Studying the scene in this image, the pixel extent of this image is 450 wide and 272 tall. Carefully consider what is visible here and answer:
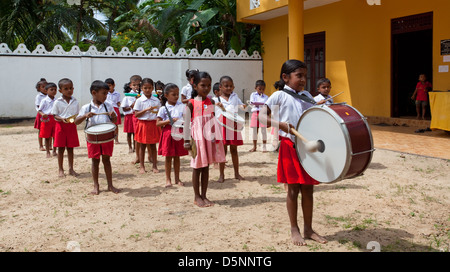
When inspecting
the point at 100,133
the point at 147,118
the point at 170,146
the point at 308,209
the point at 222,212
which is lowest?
the point at 222,212

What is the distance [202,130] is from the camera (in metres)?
4.44

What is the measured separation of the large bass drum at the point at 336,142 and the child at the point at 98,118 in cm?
277

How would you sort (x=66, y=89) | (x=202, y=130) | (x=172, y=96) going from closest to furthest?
(x=202, y=130) → (x=172, y=96) → (x=66, y=89)

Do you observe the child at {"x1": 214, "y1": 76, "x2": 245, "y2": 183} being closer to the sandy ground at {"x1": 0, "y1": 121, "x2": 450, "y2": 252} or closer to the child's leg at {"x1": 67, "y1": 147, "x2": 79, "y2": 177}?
the sandy ground at {"x1": 0, "y1": 121, "x2": 450, "y2": 252}

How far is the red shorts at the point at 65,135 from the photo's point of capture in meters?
5.93

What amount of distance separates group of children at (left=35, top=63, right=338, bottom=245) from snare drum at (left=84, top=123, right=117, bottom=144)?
0.47 feet

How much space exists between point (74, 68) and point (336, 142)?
11.6m

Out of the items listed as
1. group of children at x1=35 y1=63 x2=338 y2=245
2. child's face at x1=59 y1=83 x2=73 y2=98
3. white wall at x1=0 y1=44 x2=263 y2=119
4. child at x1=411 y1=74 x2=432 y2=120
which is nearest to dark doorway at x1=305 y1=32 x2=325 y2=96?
child at x1=411 y1=74 x2=432 y2=120

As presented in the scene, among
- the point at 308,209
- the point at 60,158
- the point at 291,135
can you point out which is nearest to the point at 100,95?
the point at 60,158

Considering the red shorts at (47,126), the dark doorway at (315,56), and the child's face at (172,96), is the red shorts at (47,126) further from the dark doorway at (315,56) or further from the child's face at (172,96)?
the dark doorway at (315,56)

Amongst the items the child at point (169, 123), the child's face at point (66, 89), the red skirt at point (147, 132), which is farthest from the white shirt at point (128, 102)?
the child at point (169, 123)

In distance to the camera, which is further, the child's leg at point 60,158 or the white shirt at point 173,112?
the child's leg at point 60,158

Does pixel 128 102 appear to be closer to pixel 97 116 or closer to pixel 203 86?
pixel 97 116
